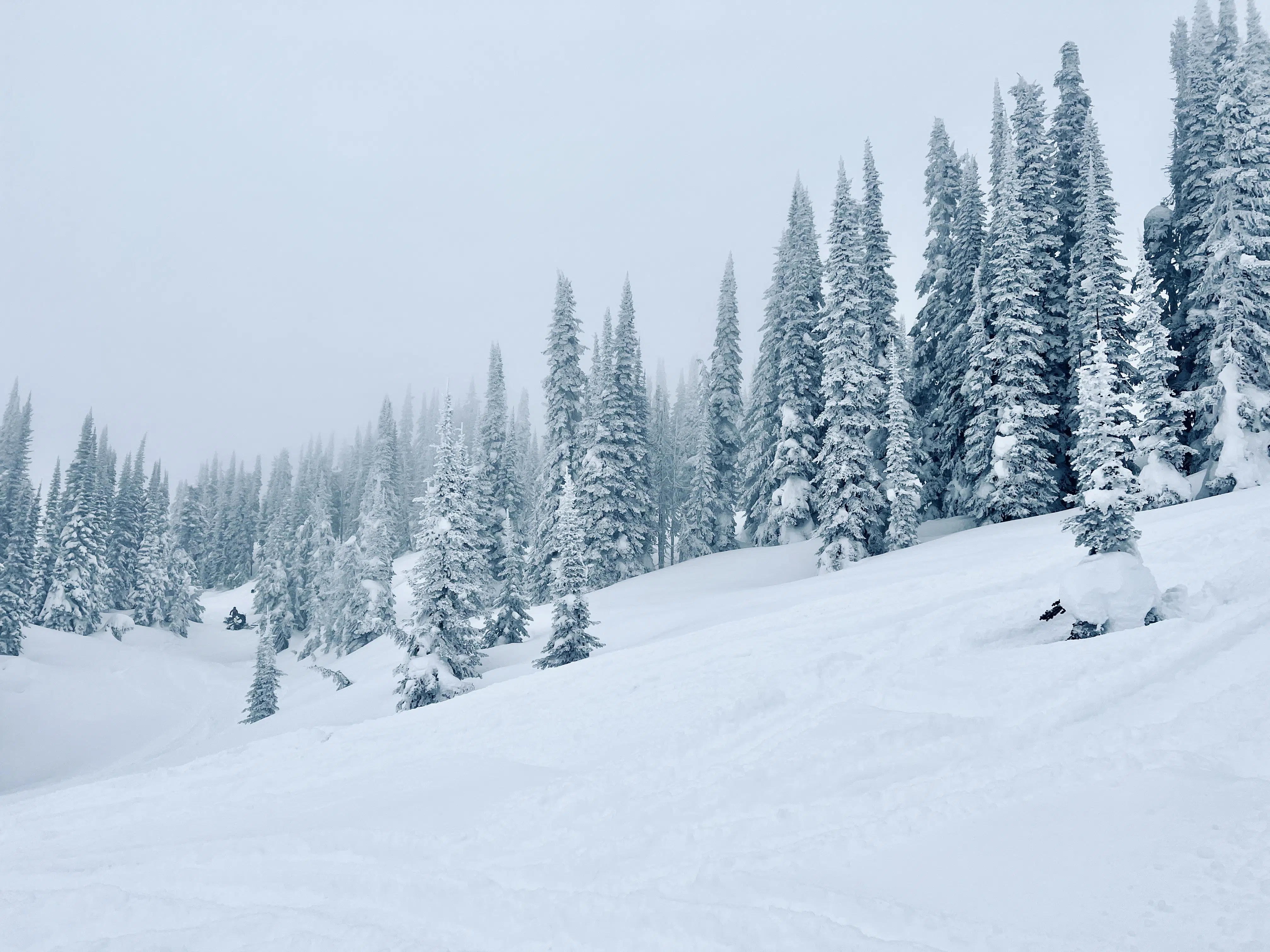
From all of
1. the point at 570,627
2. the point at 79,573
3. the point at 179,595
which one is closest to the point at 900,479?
the point at 570,627

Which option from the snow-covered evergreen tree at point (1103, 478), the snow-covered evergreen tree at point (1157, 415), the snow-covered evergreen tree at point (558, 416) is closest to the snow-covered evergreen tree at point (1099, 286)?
the snow-covered evergreen tree at point (1157, 415)

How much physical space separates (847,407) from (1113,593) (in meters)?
19.2

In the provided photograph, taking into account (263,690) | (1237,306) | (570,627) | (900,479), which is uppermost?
(1237,306)

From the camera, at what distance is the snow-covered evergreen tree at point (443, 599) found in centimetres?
2030

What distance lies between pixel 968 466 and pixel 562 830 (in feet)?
85.2

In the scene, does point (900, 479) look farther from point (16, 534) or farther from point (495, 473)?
point (16, 534)

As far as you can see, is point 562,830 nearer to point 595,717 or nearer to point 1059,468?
point 595,717

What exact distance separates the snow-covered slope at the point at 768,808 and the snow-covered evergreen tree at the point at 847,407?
14.0m

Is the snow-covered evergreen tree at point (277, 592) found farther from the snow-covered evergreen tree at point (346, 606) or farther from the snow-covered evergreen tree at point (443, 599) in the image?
the snow-covered evergreen tree at point (443, 599)

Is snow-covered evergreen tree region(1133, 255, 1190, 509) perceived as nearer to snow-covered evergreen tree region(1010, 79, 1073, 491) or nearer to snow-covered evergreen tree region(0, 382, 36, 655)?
snow-covered evergreen tree region(1010, 79, 1073, 491)

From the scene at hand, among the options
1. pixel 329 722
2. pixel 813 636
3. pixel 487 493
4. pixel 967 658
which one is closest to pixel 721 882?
pixel 967 658

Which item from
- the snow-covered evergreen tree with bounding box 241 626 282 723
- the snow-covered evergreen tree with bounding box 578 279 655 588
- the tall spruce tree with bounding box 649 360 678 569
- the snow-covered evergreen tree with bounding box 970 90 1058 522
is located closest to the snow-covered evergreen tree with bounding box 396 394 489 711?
the snow-covered evergreen tree with bounding box 241 626 282 723

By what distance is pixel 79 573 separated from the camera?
52469 mm

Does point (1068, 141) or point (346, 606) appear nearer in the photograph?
point (1068, 141)
